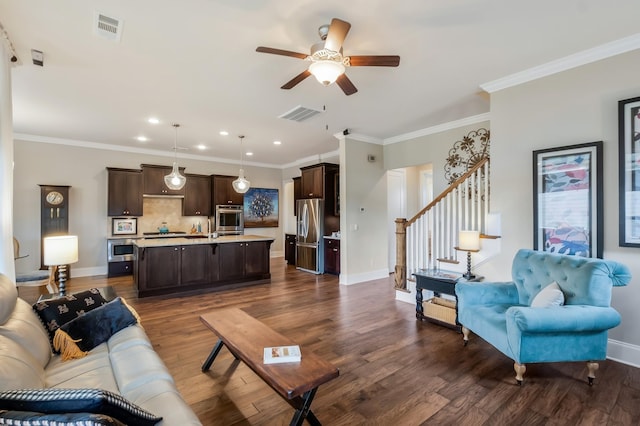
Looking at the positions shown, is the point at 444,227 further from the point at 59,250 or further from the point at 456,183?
the point at 59,250

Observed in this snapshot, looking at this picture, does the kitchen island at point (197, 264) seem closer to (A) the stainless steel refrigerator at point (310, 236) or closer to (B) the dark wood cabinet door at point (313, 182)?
(A) the stainless steel refrigerator at point (310, 236)

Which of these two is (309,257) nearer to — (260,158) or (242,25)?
(260,158)

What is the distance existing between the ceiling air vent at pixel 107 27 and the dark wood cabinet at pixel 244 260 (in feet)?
12.1

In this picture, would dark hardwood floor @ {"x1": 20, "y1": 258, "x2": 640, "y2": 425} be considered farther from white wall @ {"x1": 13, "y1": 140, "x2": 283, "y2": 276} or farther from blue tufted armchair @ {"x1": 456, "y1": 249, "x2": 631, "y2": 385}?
white wall @ {"x1": 13, "y1": 140, "x2": 283, "y2": 276}

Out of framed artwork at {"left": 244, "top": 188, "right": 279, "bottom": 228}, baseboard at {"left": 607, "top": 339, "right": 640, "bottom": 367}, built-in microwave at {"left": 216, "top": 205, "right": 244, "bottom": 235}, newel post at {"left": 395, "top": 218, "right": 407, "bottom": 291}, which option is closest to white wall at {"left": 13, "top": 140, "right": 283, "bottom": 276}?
built-in microwave at {"left": 216, "top": 205, "right": 244, "bottom": 235}

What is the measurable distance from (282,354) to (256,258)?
4.15 m

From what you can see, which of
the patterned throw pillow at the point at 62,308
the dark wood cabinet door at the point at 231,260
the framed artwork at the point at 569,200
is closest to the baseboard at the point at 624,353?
the framed artwork at the point at 569,200

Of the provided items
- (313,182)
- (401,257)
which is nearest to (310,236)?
(313,182)

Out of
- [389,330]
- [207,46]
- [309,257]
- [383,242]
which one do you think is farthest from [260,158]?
[389,330]

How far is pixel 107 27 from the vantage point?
250cm

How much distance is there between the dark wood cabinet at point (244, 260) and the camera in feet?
18.4

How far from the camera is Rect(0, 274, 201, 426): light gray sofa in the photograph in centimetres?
138

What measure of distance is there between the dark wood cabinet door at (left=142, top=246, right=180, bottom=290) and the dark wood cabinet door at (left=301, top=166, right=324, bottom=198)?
127 inches

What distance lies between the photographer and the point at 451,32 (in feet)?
8.50
